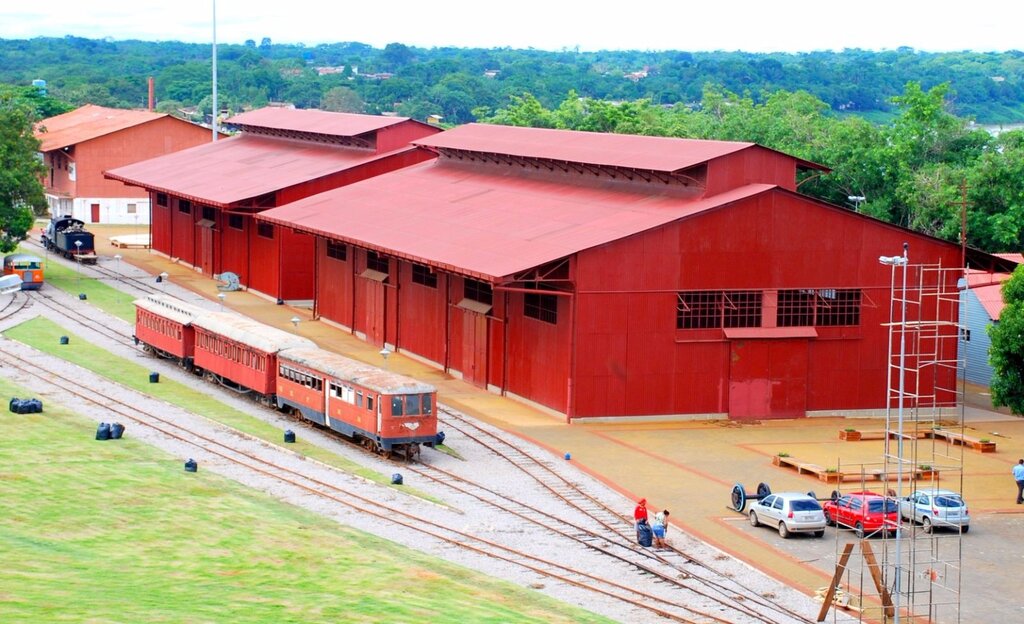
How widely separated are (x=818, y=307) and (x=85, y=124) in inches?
3634

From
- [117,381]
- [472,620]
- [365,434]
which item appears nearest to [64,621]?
[472,620]

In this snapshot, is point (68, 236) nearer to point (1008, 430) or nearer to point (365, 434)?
point (365, 434)

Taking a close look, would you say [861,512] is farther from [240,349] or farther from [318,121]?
[318,121]

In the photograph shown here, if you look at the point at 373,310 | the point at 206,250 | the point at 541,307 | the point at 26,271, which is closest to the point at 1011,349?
the point at 541,307

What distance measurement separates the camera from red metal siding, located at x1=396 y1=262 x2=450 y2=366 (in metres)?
65.4

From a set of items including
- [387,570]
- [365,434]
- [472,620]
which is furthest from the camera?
[365,434]

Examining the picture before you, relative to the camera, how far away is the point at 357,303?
73.2 m

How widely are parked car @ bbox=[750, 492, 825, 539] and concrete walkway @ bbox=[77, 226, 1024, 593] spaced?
37.9 inches

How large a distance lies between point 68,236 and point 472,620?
71910mm

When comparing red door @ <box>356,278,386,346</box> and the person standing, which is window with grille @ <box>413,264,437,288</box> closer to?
red door @ <box>356,278,386,346</box>

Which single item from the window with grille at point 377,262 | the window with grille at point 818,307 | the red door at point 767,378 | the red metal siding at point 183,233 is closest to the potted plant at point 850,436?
the red door at point 767,378

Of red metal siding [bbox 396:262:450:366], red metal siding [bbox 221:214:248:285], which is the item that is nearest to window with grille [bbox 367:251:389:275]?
red metal siding [bbox 396:262:450:366]

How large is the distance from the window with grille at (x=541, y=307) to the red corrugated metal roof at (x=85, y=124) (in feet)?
231

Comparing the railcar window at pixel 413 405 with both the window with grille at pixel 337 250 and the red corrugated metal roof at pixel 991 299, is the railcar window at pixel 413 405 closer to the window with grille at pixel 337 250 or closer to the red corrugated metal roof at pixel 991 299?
the window with grille at pixel 337 250
